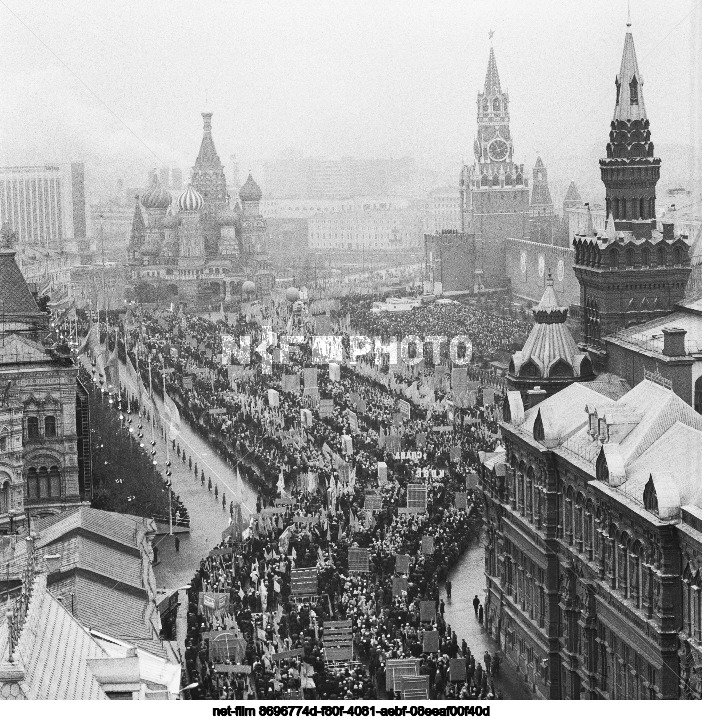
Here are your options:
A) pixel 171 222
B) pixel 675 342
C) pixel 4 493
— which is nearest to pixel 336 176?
pixel 4 493

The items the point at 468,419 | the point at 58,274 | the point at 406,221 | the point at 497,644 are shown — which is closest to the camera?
the point at 497,644

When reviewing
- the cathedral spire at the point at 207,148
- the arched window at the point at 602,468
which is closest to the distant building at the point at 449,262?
the cathedral spire at the point at 207,148

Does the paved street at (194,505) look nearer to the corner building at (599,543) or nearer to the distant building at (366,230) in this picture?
the corner building at (599,543)

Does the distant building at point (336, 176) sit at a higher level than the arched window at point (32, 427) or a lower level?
higher

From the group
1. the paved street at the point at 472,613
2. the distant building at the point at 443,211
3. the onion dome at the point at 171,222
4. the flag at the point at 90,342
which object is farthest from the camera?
the onion dome at the point at 171,222

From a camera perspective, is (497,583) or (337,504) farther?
(337,504)

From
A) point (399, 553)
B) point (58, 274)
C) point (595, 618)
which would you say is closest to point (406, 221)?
point (58, 274)

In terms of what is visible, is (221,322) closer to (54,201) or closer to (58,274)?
(58,274)
